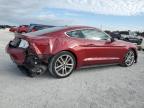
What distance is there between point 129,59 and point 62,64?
303cm

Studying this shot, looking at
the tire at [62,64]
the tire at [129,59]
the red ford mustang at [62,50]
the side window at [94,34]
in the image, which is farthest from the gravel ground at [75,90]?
the side window at [94,34]

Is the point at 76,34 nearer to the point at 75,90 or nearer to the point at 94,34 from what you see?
the point at 94,34

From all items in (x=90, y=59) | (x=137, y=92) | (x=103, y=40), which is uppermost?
(x=103, y=40)

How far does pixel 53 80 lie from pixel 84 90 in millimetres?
1058

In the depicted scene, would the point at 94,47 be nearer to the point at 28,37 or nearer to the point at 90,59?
the point at 90,59

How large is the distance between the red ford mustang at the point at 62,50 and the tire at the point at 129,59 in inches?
26.9

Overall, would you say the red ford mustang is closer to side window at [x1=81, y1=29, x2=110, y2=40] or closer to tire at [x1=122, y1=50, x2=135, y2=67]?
side window at [x1=81, y1=29, x2=110, y2=40]

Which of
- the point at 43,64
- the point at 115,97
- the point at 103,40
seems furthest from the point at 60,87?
the point at 103,40

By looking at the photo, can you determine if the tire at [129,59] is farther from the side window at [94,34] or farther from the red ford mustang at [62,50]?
the side window at [94,34]

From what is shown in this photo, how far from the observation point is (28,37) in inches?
239

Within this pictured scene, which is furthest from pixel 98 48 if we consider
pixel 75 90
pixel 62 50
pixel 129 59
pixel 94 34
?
pixel 75 90

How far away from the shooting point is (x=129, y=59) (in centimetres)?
827

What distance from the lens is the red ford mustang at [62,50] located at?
19.3 ft

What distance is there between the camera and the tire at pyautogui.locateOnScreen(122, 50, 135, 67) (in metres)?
8.09
